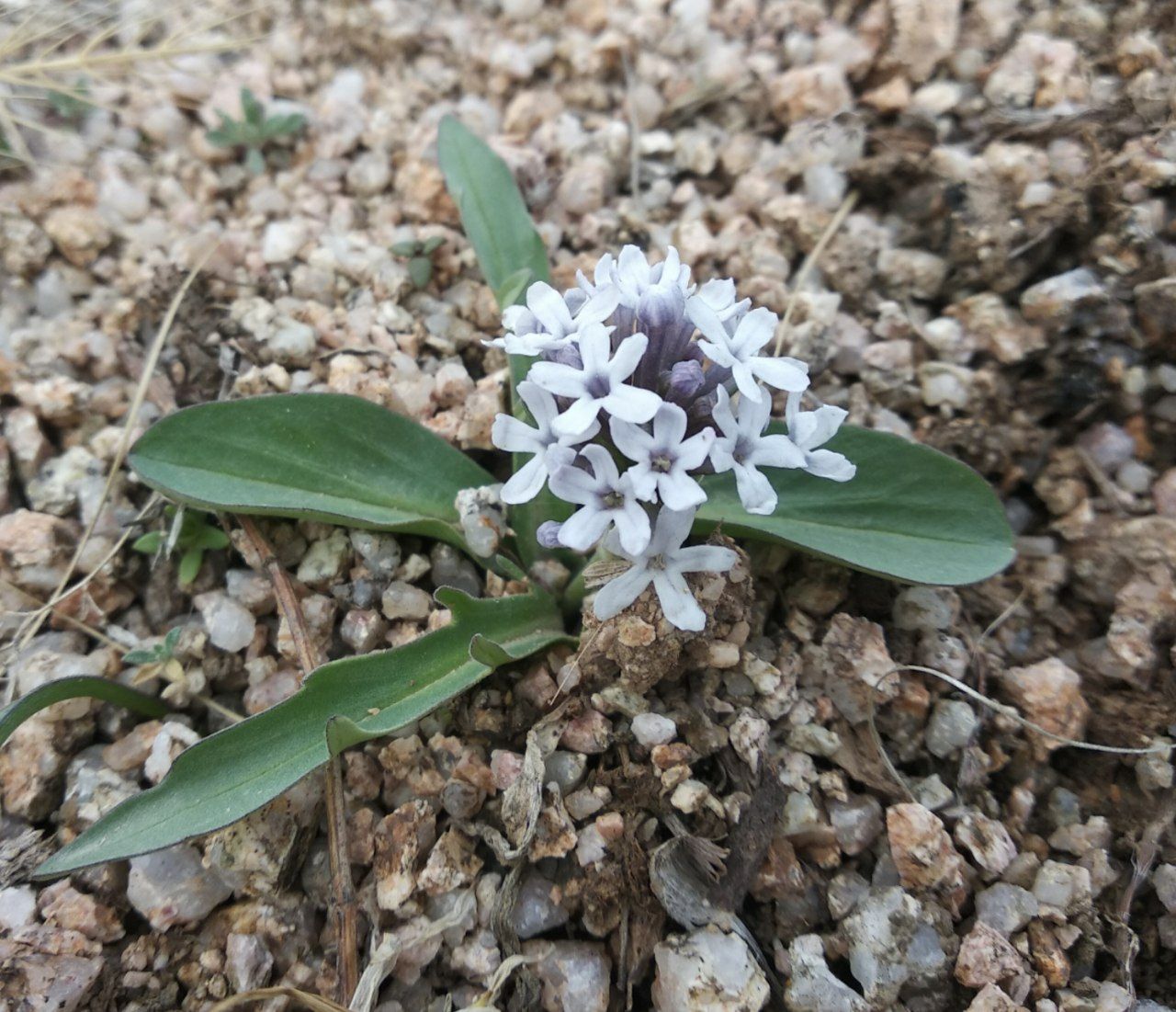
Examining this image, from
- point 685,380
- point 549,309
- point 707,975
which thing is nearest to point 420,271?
point 549,309

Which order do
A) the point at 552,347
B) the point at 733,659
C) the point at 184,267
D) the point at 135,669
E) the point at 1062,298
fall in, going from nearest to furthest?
the point at 552,347 < the point at 733,659 < the point at 135,669 < the point at 1062,298 < the point at 184,267

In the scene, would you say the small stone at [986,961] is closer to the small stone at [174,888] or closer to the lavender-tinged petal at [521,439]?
the lavender-tinged petal at [521,439]

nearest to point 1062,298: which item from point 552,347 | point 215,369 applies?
point 552,347

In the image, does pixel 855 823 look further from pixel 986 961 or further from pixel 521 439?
pixel 521 439

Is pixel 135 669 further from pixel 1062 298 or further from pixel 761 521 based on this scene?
pixel 1062 298

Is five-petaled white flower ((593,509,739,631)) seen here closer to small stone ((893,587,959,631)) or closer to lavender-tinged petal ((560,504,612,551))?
lavender-tinged petal ((560,504,612,551))
